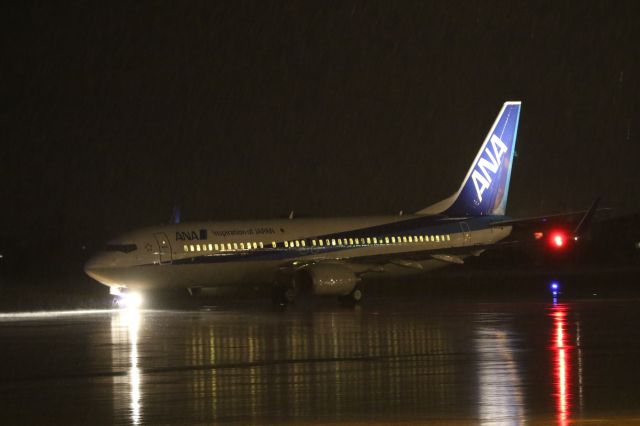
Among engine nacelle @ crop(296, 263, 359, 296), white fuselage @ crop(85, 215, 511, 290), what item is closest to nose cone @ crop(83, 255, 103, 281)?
white fuselage @ crop(85, 215, 511, 290)

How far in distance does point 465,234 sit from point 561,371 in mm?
27922

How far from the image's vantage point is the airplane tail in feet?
156

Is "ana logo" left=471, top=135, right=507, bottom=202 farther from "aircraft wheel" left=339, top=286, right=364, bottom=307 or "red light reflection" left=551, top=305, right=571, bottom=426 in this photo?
"red light reflection" left=551, top=305, right=571, bottom=426

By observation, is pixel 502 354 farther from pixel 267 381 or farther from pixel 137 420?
pixel 137 420

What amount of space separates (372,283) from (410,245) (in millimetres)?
13362

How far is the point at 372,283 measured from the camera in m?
58.2

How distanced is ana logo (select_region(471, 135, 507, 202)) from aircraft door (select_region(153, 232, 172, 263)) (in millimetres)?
14744

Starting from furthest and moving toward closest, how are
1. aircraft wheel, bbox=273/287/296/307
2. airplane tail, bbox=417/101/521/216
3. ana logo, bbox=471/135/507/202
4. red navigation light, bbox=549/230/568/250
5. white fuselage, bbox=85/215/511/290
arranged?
ana logo, bbox=471/135/507/202
airplane tail, bbox=417/101/521/216
red navigation light, bbox=549/230/568/250
aircraft wheel, bbox=273/287/296/307
white fuselage, bbox=85/215/511/290

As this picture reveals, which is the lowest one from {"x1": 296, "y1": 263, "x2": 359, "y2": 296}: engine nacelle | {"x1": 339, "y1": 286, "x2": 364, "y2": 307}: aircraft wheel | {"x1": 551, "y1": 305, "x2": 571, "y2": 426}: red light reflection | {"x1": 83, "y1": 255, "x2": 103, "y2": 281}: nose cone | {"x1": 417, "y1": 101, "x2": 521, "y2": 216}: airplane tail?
{"x1": 551, "y1": 305, "x2": 571, "y2": 426}: red light reflection

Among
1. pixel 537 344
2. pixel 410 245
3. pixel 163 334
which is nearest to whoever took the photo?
pixel 537 344

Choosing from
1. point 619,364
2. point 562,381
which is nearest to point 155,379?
point 562,381

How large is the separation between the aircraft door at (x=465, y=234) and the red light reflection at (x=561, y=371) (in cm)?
1595

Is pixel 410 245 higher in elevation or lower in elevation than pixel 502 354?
higher

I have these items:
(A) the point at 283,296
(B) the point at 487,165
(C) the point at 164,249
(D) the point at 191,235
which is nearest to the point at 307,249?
(A) the point at 283,296
